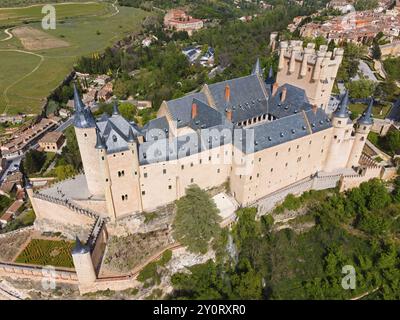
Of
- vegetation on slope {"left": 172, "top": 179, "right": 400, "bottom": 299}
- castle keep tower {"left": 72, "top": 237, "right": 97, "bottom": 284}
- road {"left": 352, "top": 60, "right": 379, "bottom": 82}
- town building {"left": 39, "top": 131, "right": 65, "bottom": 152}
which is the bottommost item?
town building {"left": 39, "top": 131, "right": 65, "bottom": 152}

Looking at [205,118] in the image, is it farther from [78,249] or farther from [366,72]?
[366,72]

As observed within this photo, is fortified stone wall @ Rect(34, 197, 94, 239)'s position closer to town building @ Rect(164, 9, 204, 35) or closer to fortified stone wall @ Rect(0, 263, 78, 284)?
fortified stone wall @ Rect(0, 263, 78, 284)

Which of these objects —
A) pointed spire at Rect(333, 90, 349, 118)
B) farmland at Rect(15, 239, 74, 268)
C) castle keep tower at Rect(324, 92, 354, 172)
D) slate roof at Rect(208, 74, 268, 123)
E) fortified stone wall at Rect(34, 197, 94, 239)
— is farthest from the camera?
slate roof at Rect(208, 74, 268, 123)

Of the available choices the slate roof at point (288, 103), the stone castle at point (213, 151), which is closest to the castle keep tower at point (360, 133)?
the stone castle at point (213, 151)

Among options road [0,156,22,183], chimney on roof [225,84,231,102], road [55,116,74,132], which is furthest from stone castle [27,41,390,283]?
road [55,116,74,132]

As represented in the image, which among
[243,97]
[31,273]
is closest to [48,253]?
[31,273]

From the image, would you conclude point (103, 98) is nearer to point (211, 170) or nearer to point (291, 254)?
point (211, 170)

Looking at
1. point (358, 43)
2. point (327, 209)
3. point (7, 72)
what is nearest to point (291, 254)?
point (327, 209)
